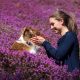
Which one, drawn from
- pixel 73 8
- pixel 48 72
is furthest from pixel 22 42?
pixel 73 8

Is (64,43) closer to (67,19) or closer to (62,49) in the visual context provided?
(62,49)

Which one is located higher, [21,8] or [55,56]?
[55,56]

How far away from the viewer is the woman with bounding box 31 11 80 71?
741 cm

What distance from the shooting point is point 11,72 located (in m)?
6.33

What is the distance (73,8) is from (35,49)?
53.3 ft

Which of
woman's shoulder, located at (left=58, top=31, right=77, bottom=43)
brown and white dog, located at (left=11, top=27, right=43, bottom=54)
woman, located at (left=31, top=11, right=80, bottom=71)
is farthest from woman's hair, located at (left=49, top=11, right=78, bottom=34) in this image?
brown and white dog, located at (left=11, top=27, right=43, bottom=54)

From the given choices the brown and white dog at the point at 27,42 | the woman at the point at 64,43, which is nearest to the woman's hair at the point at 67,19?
the woman at the point at 64,43

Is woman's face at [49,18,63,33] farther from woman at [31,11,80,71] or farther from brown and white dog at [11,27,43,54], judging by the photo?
brown and white dog at [11,27,43,54]

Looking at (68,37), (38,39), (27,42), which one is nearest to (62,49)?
→ (68,37)

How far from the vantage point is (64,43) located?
7.41 m

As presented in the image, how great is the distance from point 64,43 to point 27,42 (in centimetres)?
62

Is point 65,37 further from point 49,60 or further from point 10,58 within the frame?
point 10,58

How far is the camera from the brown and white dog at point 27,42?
25.1 ft

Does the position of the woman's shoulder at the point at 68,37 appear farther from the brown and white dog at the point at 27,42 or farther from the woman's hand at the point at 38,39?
the brown and white dog at the point at 27,42
